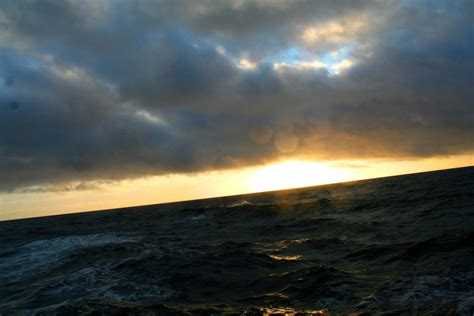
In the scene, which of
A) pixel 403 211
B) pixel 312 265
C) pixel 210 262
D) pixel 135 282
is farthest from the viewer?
pixel 403 211

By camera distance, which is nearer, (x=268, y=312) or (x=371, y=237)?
(x=268, y=312)

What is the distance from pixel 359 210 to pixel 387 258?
20447mm

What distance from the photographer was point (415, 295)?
32.9 feet

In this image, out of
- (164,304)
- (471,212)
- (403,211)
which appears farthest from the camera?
(403,211)

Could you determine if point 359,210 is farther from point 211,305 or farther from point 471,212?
point 211,305

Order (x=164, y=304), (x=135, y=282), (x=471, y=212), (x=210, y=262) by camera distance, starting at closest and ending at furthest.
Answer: (x=164, y=304), (x=135, y=282), (x=210, y=262), (x=471, y=212)

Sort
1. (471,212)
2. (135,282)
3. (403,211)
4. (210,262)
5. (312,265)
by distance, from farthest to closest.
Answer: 1. (403,211)
2. (471,212)
3. (210,262)
4. (312,265)
5. (135,282)

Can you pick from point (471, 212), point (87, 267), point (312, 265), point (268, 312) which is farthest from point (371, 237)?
point (87, 267)

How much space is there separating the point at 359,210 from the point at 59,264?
25.9 m

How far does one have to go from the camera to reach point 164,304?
1102 centimetres

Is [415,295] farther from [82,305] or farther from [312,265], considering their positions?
[82,305]

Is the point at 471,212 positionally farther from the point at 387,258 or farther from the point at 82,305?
the point at 82,305

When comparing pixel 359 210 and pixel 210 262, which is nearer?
pixel 210 262

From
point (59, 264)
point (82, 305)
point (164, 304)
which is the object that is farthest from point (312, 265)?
point (59, 264)
